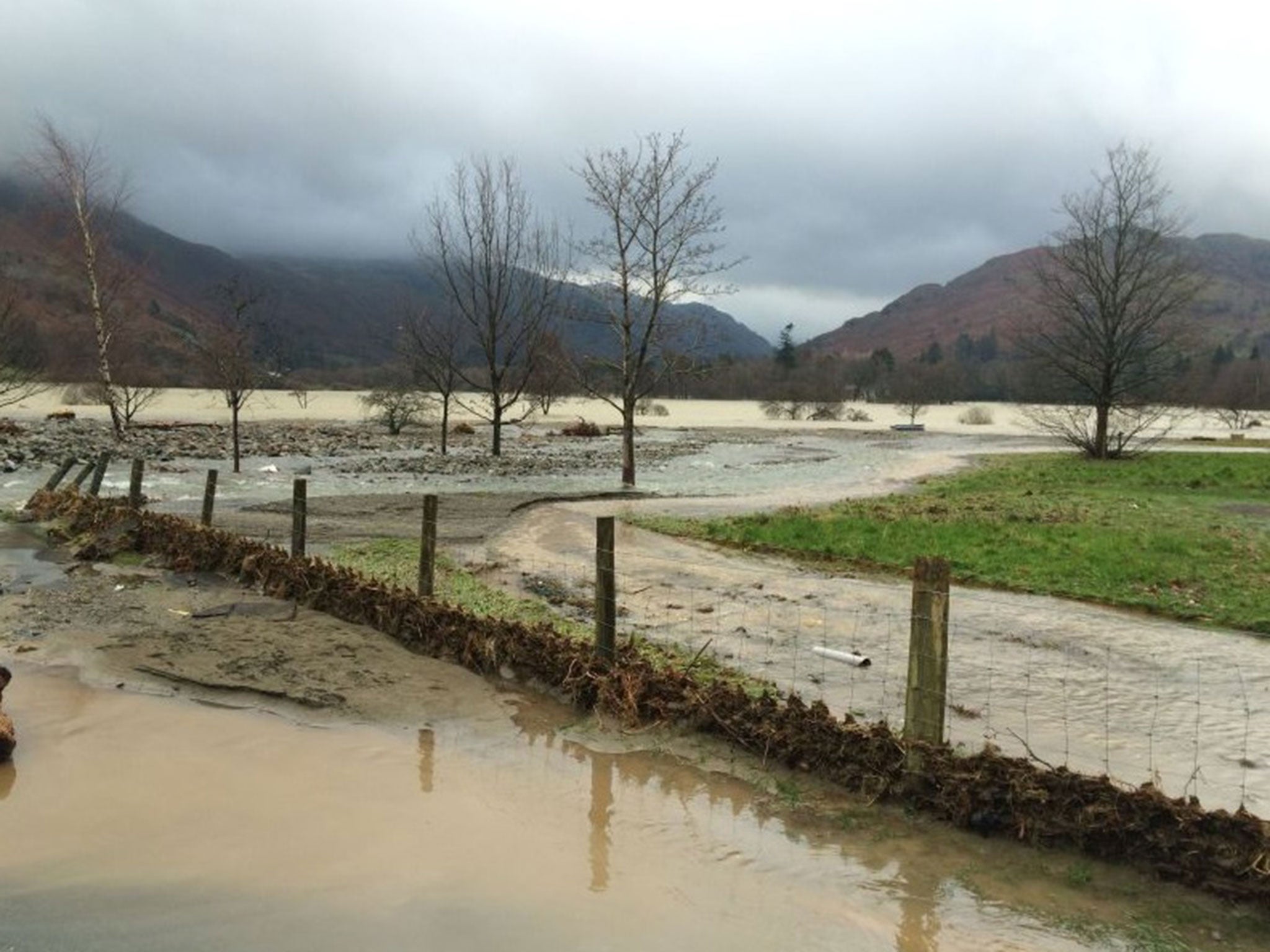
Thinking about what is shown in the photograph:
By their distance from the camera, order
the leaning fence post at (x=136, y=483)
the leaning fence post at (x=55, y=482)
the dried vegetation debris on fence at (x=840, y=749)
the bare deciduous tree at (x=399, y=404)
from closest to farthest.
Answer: the dried vegetation debris on fence at (x=840, y=749) < the leaning fence post at (x=136, y=483) < the leaning fence post at (x=55, y=482) < the bare deciduous tree at (x=399, y=404)

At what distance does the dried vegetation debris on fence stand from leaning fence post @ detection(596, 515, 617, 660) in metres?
0.14

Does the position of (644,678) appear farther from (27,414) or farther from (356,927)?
(27,414)

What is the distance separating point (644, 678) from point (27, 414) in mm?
59387

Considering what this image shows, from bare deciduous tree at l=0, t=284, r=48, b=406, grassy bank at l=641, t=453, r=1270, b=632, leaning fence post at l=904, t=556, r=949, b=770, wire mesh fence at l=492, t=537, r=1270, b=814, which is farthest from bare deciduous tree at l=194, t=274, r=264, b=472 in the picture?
leaning fence post at l=904, t=556, r=949, b=770

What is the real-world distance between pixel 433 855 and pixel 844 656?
15.4ft

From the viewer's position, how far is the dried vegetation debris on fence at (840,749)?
5039mm

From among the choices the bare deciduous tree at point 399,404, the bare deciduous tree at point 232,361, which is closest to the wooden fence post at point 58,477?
the bare deciduous tree at point 232,361

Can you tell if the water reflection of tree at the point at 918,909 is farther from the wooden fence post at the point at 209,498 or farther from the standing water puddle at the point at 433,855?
the wooden fence post at the point at 209,498

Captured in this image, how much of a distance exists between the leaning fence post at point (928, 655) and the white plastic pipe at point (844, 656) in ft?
8.92

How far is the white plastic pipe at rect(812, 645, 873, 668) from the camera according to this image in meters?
8.84

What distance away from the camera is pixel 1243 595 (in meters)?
11.8

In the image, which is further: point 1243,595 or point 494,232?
point 494,232

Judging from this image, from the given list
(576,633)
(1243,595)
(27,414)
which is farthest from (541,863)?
(27,414)

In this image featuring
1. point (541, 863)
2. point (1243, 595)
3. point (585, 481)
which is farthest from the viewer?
point (585, 481)
